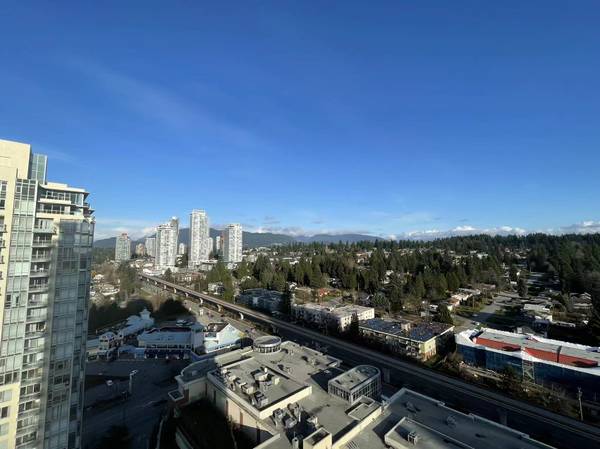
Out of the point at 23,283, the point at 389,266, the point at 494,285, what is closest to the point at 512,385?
the point at 23,283

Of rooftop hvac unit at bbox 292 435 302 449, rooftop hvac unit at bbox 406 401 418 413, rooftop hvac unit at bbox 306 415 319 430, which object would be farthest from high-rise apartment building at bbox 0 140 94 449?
rooftop hvac unit at bbox 406 401 418 413

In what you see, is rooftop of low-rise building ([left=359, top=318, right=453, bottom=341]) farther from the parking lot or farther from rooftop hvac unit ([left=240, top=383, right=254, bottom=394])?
the parking lot

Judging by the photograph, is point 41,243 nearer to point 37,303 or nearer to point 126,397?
point 37,303

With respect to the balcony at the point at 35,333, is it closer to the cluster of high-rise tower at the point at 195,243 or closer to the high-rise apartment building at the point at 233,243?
the cluster of high-rise tower at the point at 195,243

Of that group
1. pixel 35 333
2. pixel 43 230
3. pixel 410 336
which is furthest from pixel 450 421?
pixel 43 230

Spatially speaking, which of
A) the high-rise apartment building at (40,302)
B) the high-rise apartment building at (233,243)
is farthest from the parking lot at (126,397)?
the high-rise apartment building at (233,243)

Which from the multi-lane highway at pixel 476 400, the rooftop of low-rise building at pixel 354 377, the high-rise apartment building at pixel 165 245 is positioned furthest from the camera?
the high-rise apartment building at pixel 165 245

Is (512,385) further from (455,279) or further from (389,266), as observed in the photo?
(389,266)
